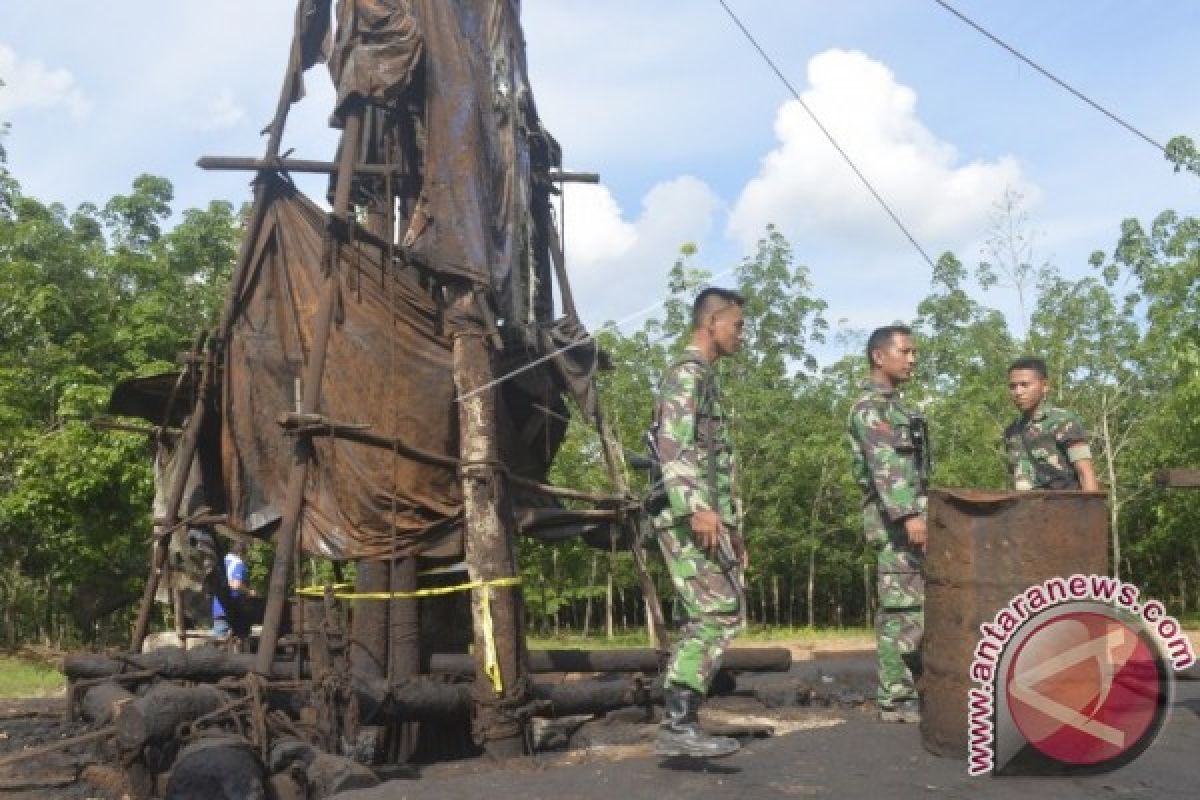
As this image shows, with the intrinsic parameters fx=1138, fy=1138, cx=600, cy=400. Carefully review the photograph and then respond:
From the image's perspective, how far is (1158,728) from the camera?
19.0 ft

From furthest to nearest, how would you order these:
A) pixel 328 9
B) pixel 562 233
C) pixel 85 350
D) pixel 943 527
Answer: pixel 85 350, pixel 562 233, pixel 328 9, pixel 943 527

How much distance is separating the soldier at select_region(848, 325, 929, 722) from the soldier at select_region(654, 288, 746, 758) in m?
1.36

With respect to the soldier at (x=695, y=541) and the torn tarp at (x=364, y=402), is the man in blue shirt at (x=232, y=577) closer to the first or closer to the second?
the torn tarp at (x=364, y=402)

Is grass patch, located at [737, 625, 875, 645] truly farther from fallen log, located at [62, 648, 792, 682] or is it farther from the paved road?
the paved road

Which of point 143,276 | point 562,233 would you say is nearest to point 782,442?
point 143,276

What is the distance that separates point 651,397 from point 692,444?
22094 mm

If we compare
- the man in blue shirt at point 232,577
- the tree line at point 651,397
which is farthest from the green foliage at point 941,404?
the man in blue shirt at point 232,577

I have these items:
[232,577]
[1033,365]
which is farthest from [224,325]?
[1033,365]

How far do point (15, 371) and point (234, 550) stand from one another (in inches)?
417

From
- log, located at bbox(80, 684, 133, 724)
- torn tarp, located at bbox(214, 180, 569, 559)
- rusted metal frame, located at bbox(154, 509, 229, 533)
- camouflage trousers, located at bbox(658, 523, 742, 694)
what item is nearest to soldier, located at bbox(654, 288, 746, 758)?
→ camouflage trousers, located at bbox(658, 523, 742, 694)

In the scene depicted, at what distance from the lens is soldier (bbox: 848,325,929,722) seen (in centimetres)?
666

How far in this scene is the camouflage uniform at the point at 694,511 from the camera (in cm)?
538

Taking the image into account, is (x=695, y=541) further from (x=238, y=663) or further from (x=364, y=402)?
(x=238, y=663)

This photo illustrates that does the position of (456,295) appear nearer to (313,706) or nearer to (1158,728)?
(313,706)
